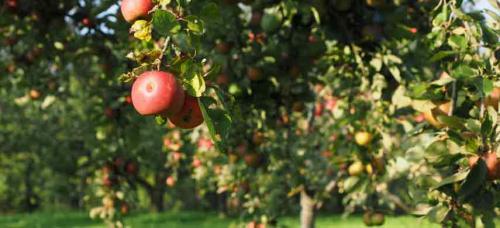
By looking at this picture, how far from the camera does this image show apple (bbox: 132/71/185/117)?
1649mm

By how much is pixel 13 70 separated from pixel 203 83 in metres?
4.81

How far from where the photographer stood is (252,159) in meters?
5.04

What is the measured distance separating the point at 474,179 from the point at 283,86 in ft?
7.57

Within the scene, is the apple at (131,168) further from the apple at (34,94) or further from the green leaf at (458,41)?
the green leaf at (458,41)

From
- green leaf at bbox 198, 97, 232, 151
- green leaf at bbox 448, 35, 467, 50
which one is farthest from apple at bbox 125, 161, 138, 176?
green leaf at bbox 198, 97, 232, 151

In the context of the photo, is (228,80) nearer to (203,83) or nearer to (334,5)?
(334,5)

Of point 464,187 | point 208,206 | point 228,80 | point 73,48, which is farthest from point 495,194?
point 208,206

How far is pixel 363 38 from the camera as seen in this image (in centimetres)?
427

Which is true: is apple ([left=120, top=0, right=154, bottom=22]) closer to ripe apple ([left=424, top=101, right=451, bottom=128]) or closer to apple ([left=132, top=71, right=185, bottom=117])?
apple ([left=132, top=71, right=185, bottom=117])

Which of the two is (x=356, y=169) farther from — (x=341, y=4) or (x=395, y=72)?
(x=341, y=4)

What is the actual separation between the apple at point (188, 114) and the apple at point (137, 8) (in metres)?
0.29

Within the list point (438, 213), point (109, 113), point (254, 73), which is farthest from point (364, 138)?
point (109, 113)

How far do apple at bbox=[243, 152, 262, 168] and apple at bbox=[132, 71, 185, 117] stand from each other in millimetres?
3321

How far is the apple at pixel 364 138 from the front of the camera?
432 centimetres
